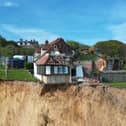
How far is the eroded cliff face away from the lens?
31.8ft

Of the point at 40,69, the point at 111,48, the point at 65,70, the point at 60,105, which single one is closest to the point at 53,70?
the point at 65,70

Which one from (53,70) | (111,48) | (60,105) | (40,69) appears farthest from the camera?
(111,48)

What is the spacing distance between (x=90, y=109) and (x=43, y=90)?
7.60 feet

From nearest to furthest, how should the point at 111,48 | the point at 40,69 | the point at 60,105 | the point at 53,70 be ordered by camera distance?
the point at 60,105 → the point at 53,70 → the point at 40,69 → the point at 111,48

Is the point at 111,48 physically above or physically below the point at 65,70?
above

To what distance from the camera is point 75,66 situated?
44.5m

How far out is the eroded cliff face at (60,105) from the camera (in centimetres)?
968

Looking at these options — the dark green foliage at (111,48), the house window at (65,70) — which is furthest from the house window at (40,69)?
the dark green foliage at (111,48)

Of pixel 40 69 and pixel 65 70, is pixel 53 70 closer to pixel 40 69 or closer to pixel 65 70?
pixel 65 70

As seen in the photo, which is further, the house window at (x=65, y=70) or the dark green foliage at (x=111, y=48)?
the dark green foliage at (x=111, y=48)

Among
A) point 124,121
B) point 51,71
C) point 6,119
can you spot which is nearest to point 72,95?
point 124,121

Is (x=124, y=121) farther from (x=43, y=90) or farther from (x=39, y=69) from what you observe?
(x=39, y=69)

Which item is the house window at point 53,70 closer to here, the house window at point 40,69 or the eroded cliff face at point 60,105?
the house window at point 40,69

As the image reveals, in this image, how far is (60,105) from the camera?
11328 millimetres
